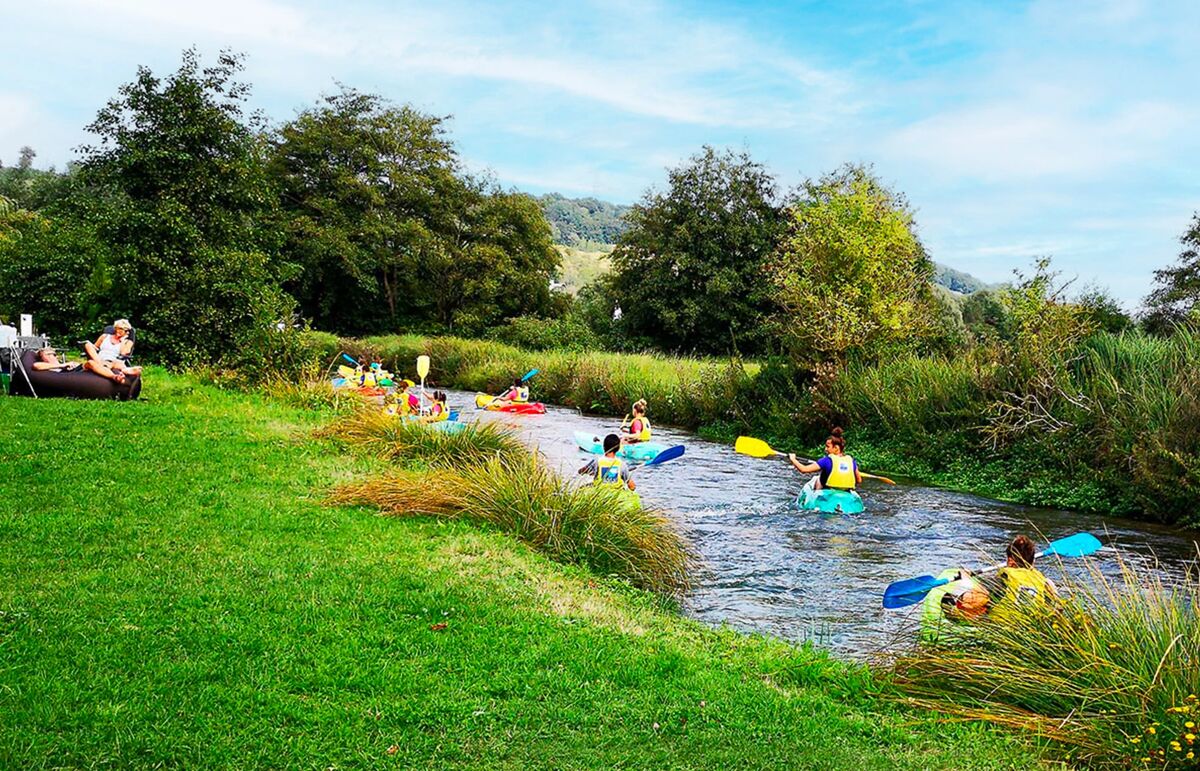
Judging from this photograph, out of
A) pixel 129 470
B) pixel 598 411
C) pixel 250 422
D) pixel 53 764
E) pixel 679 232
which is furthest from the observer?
pixel 679 232

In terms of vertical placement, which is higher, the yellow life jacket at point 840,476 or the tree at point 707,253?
the tree at point 707,253

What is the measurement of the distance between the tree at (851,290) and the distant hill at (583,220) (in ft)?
410

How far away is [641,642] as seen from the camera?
18.5 feet

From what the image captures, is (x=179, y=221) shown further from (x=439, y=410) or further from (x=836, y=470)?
(x=836, y=470)

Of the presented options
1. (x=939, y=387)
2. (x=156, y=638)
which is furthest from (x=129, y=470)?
(x=939, y=387)

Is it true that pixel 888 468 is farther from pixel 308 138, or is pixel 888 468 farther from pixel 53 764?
pixel 308 138

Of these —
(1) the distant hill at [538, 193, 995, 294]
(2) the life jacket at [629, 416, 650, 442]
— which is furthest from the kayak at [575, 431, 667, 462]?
(1) the distant hill at [538, 193, 995, 294]

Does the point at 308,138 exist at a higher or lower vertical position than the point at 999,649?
higher

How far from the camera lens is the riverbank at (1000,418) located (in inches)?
483

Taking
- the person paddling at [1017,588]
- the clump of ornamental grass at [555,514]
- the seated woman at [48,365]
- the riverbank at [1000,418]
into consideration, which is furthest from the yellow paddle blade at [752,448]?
the seated woman at [48,365]

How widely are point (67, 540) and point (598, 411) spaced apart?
19284 mm

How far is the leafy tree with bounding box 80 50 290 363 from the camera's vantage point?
18562 mm

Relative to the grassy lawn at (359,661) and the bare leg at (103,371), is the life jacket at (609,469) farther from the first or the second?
the bare leg at (103,371)

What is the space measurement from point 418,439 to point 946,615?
7990mm
